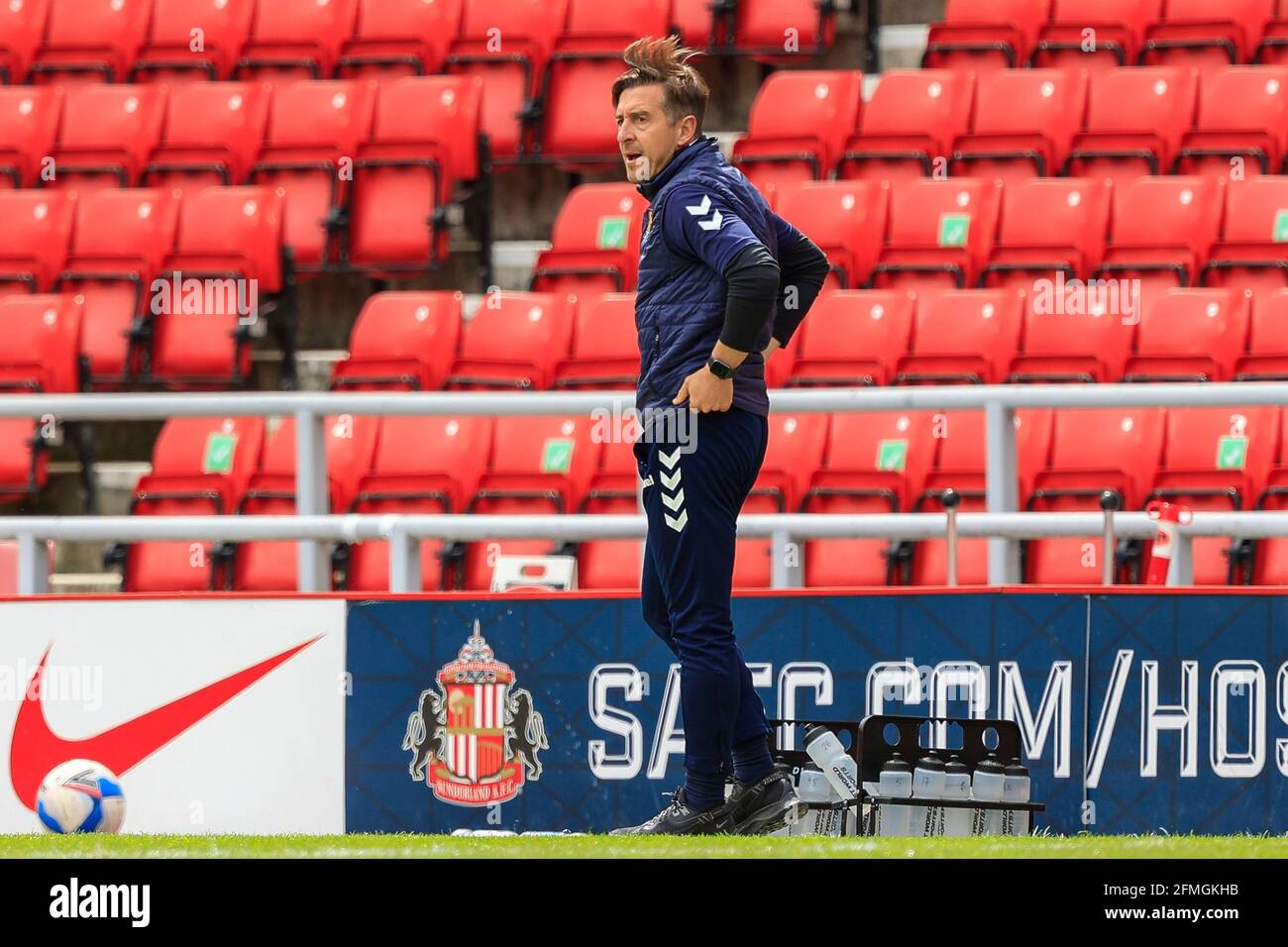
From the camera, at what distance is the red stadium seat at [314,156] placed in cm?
1155

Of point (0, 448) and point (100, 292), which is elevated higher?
point (100, 292)

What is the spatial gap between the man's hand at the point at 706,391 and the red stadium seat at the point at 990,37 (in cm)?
679

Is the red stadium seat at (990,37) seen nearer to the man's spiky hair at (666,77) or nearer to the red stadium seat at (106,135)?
the red stadium seat at (106,135)

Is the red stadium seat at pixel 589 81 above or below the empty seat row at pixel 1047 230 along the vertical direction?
above

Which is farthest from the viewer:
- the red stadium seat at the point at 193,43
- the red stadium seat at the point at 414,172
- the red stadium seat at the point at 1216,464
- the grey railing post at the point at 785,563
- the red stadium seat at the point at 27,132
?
the red stadium seat at the point at 193,43

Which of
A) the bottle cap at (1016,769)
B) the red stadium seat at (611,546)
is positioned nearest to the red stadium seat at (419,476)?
the red stadium seat at (611,546)

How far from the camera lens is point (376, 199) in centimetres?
1155

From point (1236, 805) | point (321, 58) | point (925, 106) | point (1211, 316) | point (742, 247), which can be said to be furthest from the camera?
point (321, 58)

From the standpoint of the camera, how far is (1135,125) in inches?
425

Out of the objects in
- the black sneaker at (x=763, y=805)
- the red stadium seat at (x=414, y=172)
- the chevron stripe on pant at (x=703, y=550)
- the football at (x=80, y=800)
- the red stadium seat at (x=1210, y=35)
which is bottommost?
the football at (x=80, y=800)

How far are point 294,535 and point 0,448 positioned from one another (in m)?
3.30

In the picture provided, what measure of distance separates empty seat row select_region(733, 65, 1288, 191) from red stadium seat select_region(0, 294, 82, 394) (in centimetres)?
321

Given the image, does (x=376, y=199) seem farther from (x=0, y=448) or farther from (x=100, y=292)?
(x=0, y=448)

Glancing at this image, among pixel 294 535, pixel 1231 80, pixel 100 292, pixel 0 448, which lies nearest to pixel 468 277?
pixel 100 292
